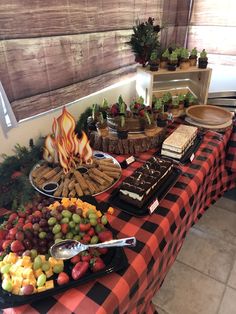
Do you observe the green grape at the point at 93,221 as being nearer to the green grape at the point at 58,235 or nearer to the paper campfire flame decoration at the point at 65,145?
the green grape at the point at 58,235

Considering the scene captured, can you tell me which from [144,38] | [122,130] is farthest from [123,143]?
[144,38]

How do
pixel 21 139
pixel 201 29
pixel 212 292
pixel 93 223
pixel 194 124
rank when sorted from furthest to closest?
pixel 201 29
pixel 194 124
pixel 212 292
pixel 21 139
pixel 93 223

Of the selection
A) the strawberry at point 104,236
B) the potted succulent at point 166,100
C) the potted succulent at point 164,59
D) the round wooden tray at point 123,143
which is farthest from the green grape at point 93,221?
the potted succulent at point 164,59

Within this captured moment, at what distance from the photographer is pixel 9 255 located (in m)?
0.62

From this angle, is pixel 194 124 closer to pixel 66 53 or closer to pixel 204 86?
pixel 204 86

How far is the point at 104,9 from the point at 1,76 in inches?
27.2

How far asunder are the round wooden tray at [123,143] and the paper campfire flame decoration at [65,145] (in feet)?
0.61

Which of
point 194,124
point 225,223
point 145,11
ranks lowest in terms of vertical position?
point 225,223

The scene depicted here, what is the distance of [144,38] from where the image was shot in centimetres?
146

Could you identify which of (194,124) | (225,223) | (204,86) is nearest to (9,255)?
(194,124)

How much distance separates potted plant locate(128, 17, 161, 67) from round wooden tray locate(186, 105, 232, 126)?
44 centimetres

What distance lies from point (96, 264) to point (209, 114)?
123 centimetres

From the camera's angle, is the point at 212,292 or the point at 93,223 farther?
the point at 212,292

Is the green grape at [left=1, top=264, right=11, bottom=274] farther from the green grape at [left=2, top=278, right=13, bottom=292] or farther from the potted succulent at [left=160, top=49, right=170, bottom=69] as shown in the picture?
the potted succulent at [left=160, top=49, right=170, bottom=69]
